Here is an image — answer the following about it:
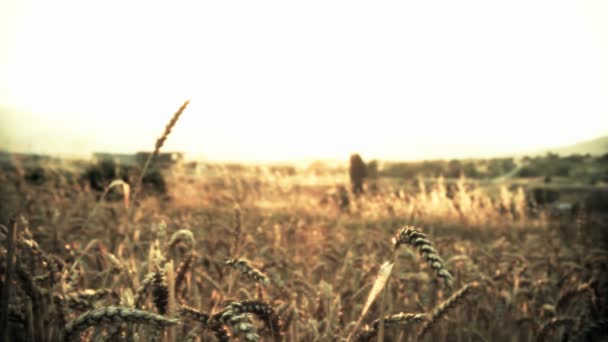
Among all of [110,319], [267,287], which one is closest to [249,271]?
[110,319]

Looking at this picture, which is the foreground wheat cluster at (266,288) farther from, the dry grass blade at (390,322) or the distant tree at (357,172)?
the distant tree at (357,172)

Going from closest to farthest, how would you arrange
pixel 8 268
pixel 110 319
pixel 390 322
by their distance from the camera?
pixel 110 319 < pixel 8 268 < pixel 390 322

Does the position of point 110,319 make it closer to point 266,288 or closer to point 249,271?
point 249,271

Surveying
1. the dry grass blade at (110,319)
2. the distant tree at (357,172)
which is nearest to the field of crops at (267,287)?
the dry grass blade at (110,319)

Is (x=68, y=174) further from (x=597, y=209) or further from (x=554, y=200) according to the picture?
(x=554, y=200)

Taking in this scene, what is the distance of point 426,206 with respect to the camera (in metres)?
12.1

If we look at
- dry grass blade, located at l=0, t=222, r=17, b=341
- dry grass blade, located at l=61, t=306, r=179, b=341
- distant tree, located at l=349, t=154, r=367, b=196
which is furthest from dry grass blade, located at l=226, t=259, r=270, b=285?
distant tree, located at l=349, t=154, r=367, b=196

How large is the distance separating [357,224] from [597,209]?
41.6ft

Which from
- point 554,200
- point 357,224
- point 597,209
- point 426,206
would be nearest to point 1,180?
point 357,224

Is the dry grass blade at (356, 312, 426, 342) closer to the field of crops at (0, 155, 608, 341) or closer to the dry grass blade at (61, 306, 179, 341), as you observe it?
the field of crops at (0, 155, 608, 341)

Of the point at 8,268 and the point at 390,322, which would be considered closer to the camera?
the point at 8,268

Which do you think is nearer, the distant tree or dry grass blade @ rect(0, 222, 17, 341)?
dry grass blade @ rect(0, 222, 17, 341)

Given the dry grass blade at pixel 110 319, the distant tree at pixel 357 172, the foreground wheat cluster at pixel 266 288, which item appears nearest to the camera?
the dry grass blade at pixel 110 319

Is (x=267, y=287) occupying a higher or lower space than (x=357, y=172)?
lower
